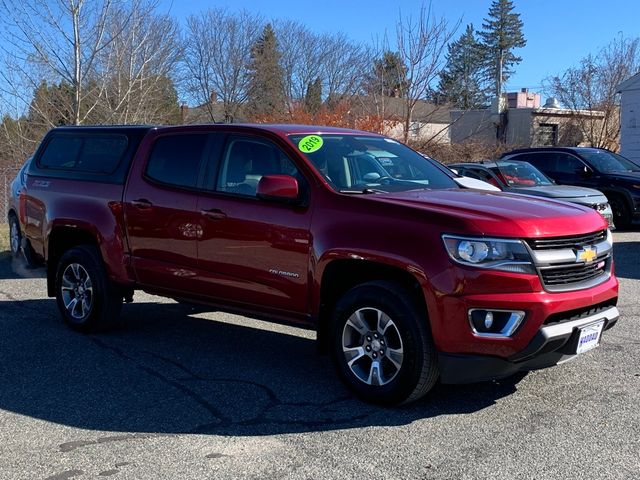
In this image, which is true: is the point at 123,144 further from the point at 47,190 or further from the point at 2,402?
the point at 2,402

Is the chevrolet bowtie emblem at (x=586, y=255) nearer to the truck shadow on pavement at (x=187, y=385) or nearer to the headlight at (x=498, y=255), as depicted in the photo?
the headlight at (x=498, y=255)

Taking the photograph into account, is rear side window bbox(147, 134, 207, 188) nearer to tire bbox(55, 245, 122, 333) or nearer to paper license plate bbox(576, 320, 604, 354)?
tire bbox(55, 245, 122, 333)

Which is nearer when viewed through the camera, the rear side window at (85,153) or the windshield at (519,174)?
the rear side window at (85,153)

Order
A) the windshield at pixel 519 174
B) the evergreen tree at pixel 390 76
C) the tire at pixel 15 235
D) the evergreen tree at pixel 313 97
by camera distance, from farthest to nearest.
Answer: the evergreen tree at pixel 313 97 → the evergreen tree at pixel 390 76 → the windshield at pixel 519 174 → the tire at pixel 15 235

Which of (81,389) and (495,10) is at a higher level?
(495,10)

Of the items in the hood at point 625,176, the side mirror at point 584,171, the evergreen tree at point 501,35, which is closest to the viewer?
the hood at point 625,176

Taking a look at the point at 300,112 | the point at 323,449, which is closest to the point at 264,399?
the point at 323,449

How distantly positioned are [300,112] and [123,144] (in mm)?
24406

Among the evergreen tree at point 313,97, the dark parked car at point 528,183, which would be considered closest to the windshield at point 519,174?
the dark parked car at point 528,183

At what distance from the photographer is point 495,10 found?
69.9 m

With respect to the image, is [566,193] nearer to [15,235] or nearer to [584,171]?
[584,171]

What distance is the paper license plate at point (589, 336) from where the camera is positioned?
4.60 m

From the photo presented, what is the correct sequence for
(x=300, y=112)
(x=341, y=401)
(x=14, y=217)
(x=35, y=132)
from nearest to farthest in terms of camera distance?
(x=341, y=401)
(x=14, y=217)
(x=35, y=132)
(x=300, y=112)

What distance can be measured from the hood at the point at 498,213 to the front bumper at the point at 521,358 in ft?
1.97
